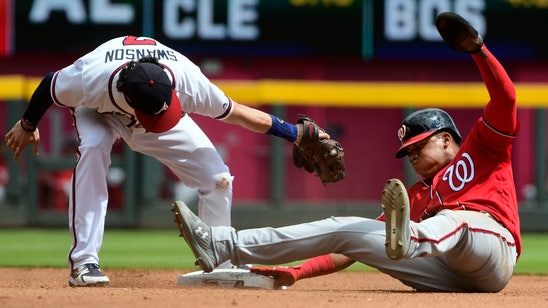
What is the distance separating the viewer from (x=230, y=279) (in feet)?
15.9

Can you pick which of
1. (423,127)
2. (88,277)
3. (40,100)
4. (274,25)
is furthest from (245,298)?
(274,25)

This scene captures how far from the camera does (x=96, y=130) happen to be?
15.9 feet

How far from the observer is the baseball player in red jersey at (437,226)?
13.1 ft

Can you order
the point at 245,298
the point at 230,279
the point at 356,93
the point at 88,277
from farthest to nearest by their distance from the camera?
the point at 356,93 < the point at 230,279 < the point at 88,277 < the point at 245,298

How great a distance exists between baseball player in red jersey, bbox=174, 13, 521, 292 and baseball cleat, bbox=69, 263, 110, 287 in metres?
0.80

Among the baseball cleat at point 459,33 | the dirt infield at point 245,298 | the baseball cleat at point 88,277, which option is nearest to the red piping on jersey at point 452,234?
the dirt infield at point 245,298

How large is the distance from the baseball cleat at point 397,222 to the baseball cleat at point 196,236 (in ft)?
2.28

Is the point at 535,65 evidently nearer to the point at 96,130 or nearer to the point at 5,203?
the point at 5,203

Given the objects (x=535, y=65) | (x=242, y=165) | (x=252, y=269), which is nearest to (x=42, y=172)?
(x=242, y=165)

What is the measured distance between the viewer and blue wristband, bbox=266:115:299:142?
4.85m

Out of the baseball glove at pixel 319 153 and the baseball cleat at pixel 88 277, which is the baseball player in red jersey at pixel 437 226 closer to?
the baseball glove at pixel 319 153

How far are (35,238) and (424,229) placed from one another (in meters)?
6.03

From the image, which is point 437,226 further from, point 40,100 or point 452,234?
point 40,100

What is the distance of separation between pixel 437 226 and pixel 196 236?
0.92 meters
